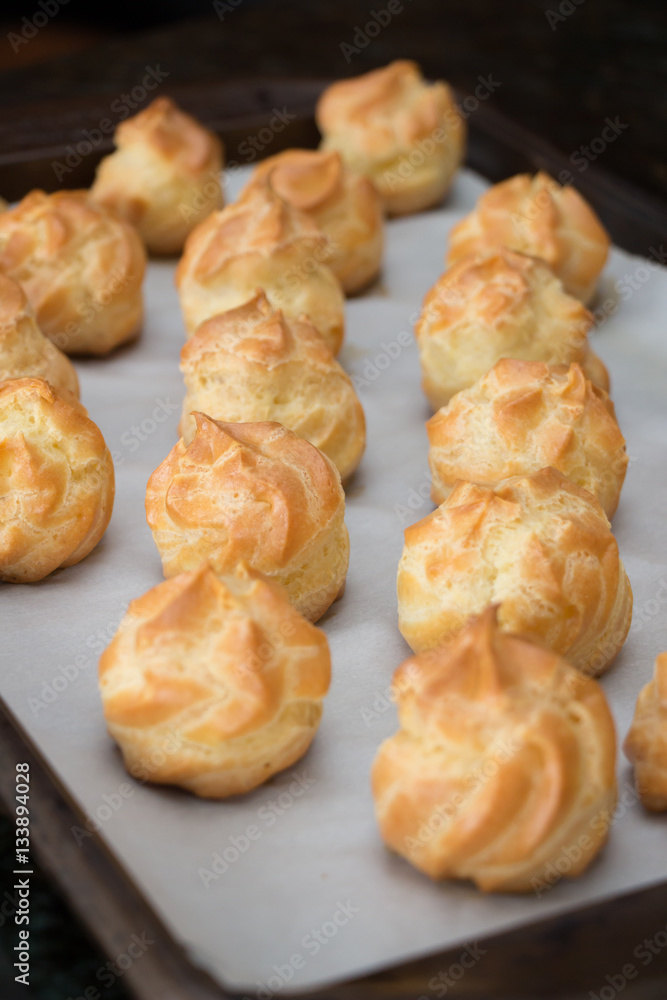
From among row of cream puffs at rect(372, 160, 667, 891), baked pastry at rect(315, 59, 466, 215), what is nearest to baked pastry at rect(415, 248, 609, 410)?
row of cream puffs at rect(372, 160, 667, 891)

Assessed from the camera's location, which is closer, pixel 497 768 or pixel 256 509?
pixel 497 768

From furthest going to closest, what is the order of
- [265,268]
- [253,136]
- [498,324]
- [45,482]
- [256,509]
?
[253,136]
[265,268]
[498,324]
[45,482]
[256,509]

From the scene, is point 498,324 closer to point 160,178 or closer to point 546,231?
point 546,231

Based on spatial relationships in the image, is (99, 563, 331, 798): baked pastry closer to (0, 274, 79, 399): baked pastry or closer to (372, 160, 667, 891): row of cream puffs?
(372, 160, 667, 891): row of cream puffs

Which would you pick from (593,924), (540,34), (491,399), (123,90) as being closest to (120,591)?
(491,399)

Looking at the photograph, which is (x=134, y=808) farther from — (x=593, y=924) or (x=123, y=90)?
(x=123, y=90)

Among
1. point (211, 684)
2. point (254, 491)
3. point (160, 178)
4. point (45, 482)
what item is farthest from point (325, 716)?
point (160, 178)
